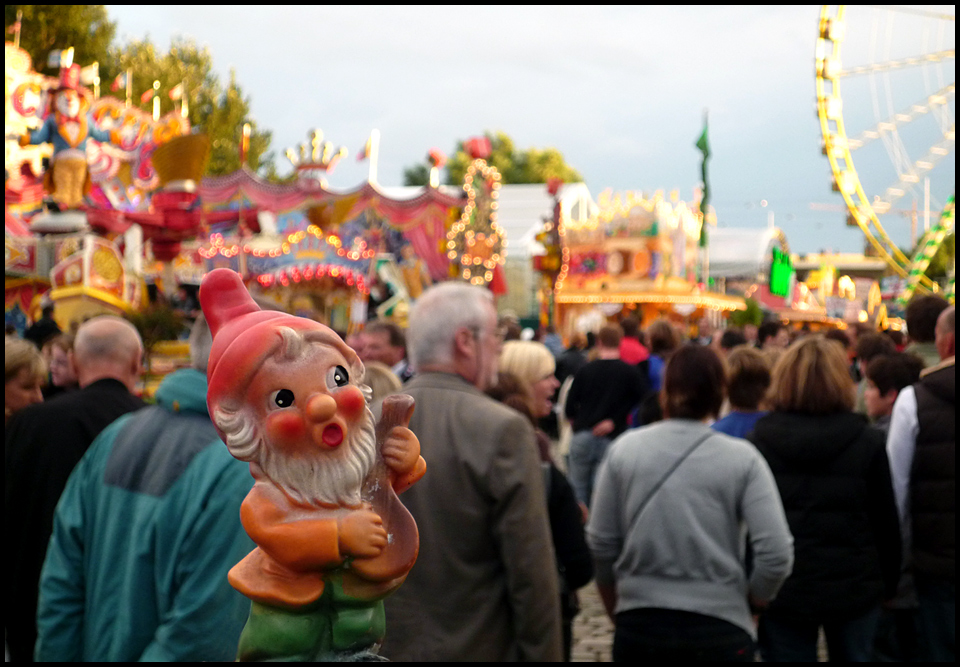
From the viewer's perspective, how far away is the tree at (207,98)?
35875 millimetres

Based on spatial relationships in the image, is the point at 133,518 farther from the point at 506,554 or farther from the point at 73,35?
the point at 73,35

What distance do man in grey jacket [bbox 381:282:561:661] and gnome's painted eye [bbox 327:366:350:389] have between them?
1.50 meters

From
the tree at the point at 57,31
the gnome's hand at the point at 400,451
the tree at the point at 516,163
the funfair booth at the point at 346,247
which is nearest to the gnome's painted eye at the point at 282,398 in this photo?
the gnome's hand at the point at 400,451

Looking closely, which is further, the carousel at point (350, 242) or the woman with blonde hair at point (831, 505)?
the carousel at point (350, 242)

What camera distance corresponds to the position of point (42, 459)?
11.5 feet

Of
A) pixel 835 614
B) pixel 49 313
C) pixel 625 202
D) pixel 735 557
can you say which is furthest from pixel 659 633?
pixel 625 202

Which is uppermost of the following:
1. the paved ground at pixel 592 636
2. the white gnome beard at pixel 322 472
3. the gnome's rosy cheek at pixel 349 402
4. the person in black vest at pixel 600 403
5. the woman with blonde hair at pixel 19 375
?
the gnome's rosy cheek at pixel 349 402

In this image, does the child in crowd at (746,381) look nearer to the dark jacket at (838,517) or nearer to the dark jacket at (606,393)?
the dark jacket at (838,517)

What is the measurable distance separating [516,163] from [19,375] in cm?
4903

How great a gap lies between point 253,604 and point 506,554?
1.58 m

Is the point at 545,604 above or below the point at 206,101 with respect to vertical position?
below

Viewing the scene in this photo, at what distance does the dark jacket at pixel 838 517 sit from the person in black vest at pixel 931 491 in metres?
0.34

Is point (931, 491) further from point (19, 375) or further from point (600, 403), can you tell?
point (19, 375)

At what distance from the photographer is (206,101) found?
40.3m
